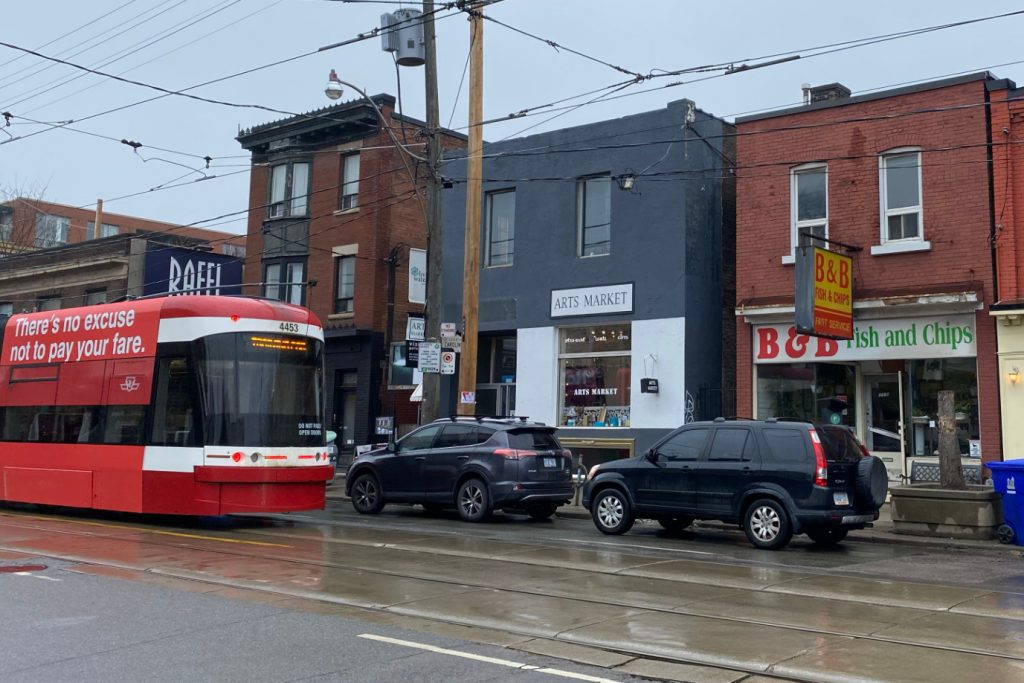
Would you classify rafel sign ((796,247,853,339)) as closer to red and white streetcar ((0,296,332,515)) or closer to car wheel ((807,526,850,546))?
car wheel ((807,526,850,546))

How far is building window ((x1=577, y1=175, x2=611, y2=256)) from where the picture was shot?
22.6 meters

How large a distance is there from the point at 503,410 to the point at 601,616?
669 inches

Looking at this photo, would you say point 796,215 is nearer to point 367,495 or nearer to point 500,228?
point 500,228

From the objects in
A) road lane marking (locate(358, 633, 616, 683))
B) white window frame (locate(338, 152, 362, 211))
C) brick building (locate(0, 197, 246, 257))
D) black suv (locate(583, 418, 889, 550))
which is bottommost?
road lane marking (locate(358, 633, 616, 683))

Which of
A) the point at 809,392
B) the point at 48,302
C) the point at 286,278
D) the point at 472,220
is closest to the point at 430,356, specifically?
the point at 472,220

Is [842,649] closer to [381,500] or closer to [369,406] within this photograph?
[381,500]

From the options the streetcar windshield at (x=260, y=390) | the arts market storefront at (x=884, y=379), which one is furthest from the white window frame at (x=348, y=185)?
the streetcar windshield at (x=260, y=390)

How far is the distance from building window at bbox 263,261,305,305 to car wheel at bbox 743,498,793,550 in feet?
66.6

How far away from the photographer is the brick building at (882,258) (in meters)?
17.8

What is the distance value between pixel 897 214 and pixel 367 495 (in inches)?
448

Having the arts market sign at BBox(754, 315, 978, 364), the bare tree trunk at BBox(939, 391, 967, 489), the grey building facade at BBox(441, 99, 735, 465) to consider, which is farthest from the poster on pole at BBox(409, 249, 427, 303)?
the bare tree trunk at BBox(939, 391, 967, 489)

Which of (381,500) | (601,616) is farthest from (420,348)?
(601,616)

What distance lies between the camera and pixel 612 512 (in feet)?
49.2

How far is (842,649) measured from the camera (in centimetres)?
714
